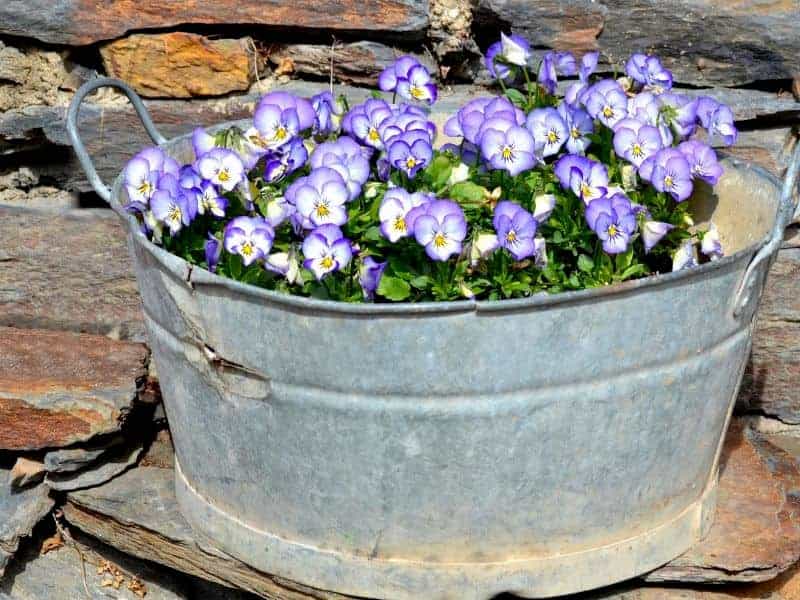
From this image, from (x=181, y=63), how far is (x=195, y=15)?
9cm

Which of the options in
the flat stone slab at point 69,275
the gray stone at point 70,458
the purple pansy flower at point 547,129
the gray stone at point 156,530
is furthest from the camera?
the flat stone slab at point 69,275

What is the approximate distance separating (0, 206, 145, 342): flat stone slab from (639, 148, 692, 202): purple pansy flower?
108 centimetres

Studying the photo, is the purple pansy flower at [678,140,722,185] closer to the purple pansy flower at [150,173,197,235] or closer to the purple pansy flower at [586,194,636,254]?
the purple pansy flower at [586,194,636,254]

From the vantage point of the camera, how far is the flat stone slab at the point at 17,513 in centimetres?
214

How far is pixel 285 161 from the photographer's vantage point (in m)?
1.76

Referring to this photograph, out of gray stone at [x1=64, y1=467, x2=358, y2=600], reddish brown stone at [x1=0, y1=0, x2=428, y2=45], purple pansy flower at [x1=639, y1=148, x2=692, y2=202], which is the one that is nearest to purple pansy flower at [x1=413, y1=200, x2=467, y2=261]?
purple pansy flower at [x1=639, y1=148, x2=692, y2=202]

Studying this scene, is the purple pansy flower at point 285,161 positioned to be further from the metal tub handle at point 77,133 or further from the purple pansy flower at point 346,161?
the metal tub handle at point 77,133

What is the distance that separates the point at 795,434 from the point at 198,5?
1.42 m

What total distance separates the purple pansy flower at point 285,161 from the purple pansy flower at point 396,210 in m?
0.18

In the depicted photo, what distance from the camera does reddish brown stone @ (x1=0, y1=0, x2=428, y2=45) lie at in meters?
2.19

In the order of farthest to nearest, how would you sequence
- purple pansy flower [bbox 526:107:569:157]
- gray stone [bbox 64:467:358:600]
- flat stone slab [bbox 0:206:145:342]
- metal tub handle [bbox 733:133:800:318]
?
flat stone slab [bbox 0:206:145:342], gray stone [bbox 64:467:358:600], purple pansy flower [bbox 526:107:569:157], metal tub handle [bbox 733:133:800:318]

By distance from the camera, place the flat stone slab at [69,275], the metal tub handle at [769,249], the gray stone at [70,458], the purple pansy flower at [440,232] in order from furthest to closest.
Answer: the flat stone slab at [69,275]
the gray stone at [70,458]
the metal tub handle at [769,249]
the purple pansy flower at [440,232]

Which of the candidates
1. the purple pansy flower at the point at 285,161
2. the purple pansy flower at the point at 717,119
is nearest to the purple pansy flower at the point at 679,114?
the purple pansy flower at the point at 717,119

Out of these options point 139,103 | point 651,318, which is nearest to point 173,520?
point 139,103
